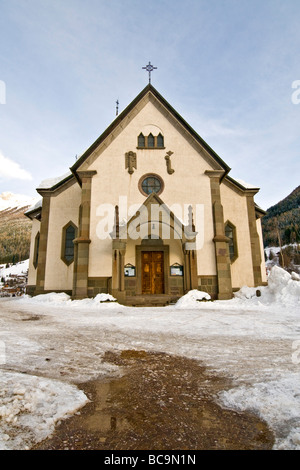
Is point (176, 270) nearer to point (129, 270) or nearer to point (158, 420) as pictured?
point (129, 270)

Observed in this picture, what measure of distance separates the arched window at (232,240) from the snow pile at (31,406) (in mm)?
16094

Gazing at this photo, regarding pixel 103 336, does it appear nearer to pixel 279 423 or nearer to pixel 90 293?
pixel 279 423

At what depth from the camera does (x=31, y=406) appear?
93.0 inches

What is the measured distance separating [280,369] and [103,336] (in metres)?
3.62

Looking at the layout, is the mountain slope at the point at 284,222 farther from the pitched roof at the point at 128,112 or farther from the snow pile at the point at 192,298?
the snow pile at the point at 192,298

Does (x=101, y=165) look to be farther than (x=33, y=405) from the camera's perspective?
Yes

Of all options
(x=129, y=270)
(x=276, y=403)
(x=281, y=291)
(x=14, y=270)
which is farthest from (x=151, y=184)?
(x=14, y=270)

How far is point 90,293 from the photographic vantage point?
1444 cm

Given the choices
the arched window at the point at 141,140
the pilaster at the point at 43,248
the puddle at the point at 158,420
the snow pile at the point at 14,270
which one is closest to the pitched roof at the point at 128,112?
the arched window at the point at 141,140

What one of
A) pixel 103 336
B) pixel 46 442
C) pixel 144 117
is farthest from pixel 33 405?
pixel 144 117

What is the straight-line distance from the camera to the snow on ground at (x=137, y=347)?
2234 mm

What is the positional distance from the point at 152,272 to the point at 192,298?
319 centimetres

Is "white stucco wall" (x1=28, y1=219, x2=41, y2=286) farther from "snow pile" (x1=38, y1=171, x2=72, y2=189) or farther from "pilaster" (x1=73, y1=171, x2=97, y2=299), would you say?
"pilaster" (x1=73, y1=171, x2=97, y2=299)
